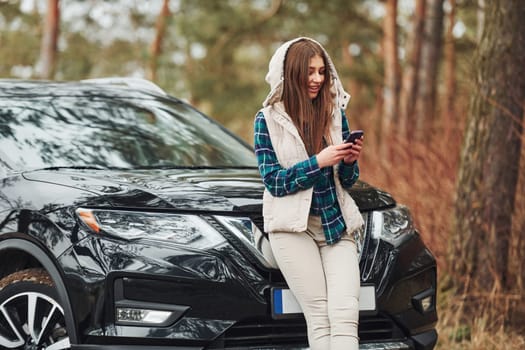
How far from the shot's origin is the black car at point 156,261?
3.57m

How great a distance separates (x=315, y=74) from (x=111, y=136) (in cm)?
157

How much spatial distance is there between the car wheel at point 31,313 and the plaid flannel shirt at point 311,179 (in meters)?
1.05

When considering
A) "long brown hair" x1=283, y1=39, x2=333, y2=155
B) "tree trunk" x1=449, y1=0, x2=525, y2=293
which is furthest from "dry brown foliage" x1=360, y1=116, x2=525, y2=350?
"long brown hair" x1=283, y1=39, x2=333, y2=155

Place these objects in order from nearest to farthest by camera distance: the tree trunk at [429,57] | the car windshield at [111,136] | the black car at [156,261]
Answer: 1. the black car at [156,261]
2. the car windshield at [111,136]
3. the tree trunk at [429,57]

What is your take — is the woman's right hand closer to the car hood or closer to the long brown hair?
the long brown hair

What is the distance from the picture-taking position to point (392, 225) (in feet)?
13.7

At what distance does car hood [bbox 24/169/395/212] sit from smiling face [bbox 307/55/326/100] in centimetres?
53

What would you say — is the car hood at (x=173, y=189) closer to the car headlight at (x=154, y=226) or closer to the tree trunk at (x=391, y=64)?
the car headlight at (x=154, y=226)

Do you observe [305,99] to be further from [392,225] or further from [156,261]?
[156,261]

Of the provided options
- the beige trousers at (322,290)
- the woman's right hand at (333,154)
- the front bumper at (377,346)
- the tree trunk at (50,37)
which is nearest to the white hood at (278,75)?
the woman's right hand at (333,154)

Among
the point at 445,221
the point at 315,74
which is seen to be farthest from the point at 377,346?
the point at 445,221

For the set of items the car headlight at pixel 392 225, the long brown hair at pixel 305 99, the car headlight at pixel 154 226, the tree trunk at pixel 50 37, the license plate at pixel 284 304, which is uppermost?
the tree trunk at pixel 50 37

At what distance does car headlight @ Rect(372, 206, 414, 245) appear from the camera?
13.4 ft

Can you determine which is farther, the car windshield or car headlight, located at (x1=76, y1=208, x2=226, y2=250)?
the car windshield
